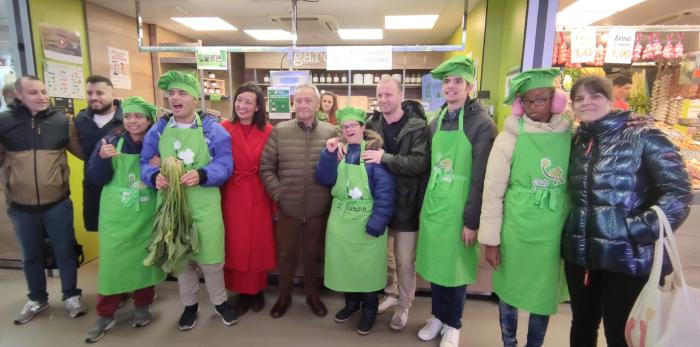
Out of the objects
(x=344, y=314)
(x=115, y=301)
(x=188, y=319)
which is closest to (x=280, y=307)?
(x=344, y=314)

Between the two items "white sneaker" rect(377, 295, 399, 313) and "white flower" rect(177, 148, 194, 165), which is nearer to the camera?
"white flower" rect(177, 148, 194, 165)

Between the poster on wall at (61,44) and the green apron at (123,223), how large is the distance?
7.12 feet

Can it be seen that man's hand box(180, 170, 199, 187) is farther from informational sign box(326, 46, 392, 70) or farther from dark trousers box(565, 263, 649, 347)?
dark trousers box(565, 263, 649, 347)

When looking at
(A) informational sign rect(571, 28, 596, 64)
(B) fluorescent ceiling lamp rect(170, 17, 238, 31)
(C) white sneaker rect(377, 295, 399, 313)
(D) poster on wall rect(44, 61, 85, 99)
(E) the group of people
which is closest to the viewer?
(E) the group of people

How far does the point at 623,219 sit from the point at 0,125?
11.7 ft

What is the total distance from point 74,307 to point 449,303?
2.61 m

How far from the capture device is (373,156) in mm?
2004

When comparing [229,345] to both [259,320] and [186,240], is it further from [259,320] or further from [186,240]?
[186,240]

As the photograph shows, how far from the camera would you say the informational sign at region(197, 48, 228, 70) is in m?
3.02

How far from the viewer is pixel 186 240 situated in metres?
2.07

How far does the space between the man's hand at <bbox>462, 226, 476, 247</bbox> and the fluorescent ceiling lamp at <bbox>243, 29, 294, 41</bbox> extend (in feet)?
18.2

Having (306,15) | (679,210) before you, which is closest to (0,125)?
(679,210)

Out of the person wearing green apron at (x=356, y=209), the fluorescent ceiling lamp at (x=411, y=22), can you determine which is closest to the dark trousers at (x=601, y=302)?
the person wearing green apron at (x=356, y=209)

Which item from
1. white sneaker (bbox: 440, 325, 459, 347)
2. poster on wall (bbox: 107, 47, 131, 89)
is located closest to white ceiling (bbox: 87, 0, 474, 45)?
poster on wall (bbox: 107, 47, 131, 89)
